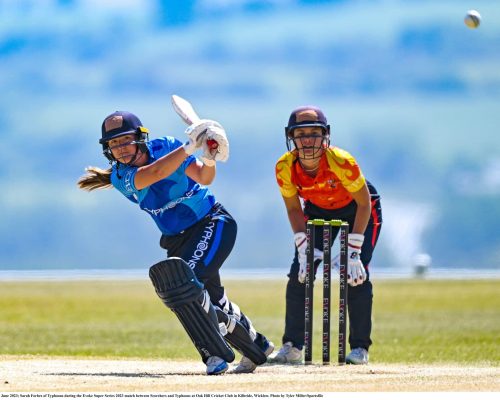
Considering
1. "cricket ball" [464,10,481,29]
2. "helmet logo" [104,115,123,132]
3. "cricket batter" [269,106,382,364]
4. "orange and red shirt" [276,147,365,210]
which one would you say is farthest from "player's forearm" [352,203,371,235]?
"cricket ball" [464,10,481,29]

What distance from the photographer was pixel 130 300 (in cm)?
2819

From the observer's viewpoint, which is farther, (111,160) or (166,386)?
(111,160)

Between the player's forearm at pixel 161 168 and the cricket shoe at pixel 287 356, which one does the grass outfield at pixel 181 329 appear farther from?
the player's forearm at pixel 161 168

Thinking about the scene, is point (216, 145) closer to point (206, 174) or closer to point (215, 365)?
point (206, 174)

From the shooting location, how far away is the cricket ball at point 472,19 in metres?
12.8

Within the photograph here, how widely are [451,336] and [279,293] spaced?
15.8 metres

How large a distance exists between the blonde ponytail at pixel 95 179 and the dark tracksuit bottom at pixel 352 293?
1.75 m

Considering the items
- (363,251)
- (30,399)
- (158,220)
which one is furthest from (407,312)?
(30,399)

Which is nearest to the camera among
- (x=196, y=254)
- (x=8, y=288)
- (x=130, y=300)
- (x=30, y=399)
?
(x=30, y=399)

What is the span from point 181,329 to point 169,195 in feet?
33.4

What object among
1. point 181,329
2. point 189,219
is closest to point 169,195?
point 189,219

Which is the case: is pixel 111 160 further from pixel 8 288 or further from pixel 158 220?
pixel 8 288

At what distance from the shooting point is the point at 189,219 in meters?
7.91

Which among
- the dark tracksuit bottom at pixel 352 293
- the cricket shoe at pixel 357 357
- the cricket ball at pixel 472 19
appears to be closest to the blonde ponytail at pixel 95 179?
the dark tracksuit bottom at pixel 352 293
